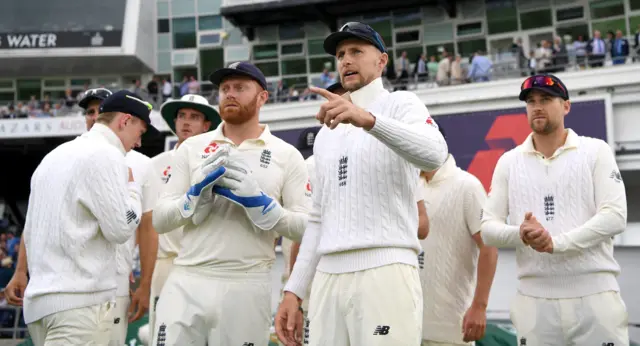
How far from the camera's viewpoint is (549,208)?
180 inches

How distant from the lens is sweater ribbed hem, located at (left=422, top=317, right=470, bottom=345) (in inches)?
199

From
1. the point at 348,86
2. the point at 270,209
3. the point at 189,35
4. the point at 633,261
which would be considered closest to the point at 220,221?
the point at 270,209

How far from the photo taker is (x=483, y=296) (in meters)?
4.95

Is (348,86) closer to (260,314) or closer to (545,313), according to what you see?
(260,314)

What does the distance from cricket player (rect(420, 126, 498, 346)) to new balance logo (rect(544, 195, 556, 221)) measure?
66 centimetres

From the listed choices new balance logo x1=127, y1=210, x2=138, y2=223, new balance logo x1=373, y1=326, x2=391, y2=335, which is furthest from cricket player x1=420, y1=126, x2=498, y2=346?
new balance logo x1=127, y1=210, x2=138, y2=223

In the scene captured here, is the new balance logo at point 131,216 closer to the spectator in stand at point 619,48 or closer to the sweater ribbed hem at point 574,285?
the sweater ribbed hem at point 574,285

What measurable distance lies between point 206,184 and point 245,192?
230 millimetres

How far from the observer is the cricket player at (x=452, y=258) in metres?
5.07

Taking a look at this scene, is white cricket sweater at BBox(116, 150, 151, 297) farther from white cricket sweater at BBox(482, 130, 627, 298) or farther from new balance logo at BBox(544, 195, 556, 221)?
new balance logo at BBox(544, 195, 556, 221)

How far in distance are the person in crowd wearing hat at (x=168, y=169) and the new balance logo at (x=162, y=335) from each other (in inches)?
35.9

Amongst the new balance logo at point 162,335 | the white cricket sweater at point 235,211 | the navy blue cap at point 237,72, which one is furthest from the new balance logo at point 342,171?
the new balance logo at point 162,335

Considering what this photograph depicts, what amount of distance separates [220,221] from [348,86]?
130 cm

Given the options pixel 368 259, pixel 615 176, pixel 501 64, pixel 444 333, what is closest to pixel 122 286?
pixel 444 333
